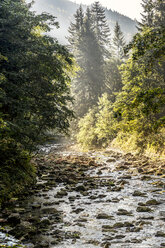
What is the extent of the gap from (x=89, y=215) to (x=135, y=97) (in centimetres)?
400

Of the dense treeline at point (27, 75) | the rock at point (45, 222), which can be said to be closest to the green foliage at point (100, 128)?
the dense treeline at point (27, 75)

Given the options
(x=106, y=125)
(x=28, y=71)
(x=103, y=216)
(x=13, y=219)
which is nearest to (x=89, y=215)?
(x=103, y=216)

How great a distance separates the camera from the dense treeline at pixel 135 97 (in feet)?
24.0

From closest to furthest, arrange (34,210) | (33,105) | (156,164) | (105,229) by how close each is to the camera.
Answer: (105,229)
(34,210)
(33,105)
(156,164)

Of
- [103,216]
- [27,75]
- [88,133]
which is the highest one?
[88,133]

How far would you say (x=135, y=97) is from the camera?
7.77 meters

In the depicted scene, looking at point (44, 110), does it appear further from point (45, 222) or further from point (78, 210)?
point (45, 222)

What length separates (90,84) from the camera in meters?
38.7

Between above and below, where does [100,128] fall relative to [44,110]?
above

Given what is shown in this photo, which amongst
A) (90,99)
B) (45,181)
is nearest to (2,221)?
(45,181)

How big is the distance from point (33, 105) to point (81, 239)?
24.4 feet

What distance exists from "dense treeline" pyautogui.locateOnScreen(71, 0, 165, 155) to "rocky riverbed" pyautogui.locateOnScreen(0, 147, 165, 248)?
2665mm

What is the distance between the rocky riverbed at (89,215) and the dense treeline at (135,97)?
8.74 feet

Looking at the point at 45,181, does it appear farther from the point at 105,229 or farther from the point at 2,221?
the point at 105,229
